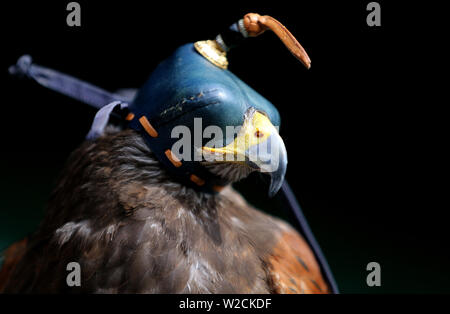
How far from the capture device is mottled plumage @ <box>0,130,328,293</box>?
3.32 feet

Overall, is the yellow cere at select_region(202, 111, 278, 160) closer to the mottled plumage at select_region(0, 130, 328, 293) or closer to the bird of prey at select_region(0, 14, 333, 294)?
the bird of prey at select_region(0, 14, 333, 294)

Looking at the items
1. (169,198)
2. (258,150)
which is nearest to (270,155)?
(258,150)

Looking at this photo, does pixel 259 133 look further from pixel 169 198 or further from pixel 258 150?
pixel 169 198

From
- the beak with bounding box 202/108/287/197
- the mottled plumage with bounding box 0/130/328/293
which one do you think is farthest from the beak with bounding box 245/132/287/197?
the mottled plumage with bounding box 0/130/328/293

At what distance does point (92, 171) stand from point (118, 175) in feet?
0.31

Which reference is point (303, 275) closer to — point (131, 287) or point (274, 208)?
point (131, 287)

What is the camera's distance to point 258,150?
97 cm

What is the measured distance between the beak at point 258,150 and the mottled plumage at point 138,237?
0.10 meters

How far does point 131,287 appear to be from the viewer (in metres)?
1.00

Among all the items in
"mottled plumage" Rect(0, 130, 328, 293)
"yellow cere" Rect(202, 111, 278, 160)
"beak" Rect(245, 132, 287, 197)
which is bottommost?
"mottled plumage" Rect(0, 130, 328, 293)

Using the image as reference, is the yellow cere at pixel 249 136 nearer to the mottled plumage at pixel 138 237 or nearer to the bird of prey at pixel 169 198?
the bird of prey at pixel 169 198

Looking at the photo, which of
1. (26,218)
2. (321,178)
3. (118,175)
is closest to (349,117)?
(321,178)

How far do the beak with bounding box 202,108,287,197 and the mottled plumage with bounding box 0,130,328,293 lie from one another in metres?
0.10

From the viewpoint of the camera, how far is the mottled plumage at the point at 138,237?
101 centimetres
